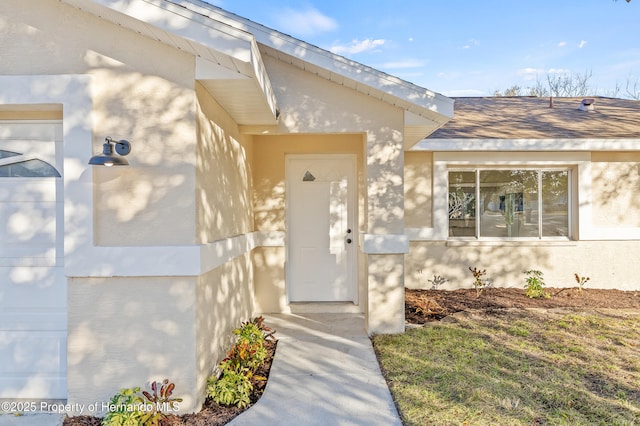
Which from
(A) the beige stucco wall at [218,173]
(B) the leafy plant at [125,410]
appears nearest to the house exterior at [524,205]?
(A) the beige stucco wall at [218,173]

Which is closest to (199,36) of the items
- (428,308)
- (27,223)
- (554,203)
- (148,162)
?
(148,162)

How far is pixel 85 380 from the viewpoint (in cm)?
318

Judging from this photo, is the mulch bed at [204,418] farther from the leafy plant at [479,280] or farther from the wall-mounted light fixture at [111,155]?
the leafy plant at [479,280]

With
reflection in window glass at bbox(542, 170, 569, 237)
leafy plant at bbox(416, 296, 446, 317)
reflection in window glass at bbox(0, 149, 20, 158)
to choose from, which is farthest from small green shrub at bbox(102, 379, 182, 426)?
reflection in window glass at bbox(542, 170, 569, 237)

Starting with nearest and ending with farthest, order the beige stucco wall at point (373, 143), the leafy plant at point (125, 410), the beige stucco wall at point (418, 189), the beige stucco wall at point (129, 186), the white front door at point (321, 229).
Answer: the leafy plant at point (125, 410) → the beige stucco wall at point (129, 186) → the beige stucco wall at point (373, 143) → the white front door at point (321, 229) → the beige stucco wall at point (418, 189)

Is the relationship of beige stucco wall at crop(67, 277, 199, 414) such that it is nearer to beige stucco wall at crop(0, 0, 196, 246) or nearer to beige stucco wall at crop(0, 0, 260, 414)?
beige stucco wall at crop(0, 0, 260, 414)

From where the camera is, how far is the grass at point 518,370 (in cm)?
319

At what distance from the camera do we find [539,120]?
8477 mm

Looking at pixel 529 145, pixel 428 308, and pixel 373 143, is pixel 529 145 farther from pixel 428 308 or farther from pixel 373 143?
pixel 373 143

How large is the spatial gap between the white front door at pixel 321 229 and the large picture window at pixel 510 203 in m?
2.44

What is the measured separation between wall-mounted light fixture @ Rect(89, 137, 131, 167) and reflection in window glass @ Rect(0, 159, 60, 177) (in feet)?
2.35

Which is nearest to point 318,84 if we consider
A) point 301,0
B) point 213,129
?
point 213,129

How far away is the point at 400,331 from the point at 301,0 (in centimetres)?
1286

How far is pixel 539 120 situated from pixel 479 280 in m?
4.09
